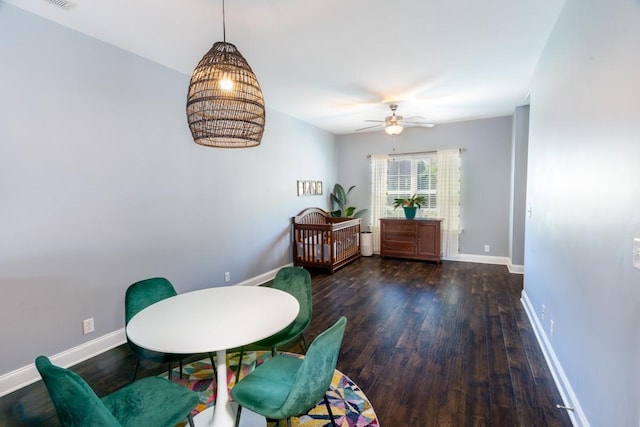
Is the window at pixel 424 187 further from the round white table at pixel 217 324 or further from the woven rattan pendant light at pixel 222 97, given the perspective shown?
the woven rattan pendant light at pixel 222 97

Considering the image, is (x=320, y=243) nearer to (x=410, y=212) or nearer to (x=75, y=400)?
(x=410, y=212)

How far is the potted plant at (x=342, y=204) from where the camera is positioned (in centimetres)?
647

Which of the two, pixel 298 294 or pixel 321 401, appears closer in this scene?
pixel 321 401

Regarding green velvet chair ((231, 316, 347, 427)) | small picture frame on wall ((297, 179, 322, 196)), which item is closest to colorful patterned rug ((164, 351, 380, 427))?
green velvet chair ((231, 316, 347, 427))

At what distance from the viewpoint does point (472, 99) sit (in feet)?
14.2

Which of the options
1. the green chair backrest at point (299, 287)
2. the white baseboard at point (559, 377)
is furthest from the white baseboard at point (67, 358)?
the white baseboard at point (559, 377)

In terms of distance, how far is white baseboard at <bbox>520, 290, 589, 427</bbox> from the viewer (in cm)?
170

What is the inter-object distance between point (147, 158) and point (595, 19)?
3.46 metres

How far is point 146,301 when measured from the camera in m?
2.04

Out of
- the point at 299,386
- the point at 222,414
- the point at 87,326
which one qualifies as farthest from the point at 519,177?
the point at 87,326

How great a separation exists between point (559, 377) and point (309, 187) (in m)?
4.47

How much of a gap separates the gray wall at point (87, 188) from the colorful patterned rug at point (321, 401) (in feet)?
3.50

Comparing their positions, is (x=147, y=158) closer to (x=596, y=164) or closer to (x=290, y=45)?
(x=290, y=45)

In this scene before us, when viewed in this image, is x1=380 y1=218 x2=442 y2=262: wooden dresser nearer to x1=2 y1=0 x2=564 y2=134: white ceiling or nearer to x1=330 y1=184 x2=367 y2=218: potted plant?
x1=330 y1=184 x2=367 y2=218: potted plant
